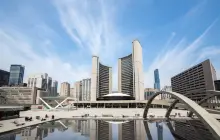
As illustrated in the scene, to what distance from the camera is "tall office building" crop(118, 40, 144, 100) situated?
162 m

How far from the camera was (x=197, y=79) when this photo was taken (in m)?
143

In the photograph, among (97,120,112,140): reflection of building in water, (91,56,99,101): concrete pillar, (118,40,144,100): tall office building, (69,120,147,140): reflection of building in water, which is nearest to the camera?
(69,120,147,140): reflection of building in water

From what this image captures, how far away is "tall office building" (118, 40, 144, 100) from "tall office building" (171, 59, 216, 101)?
4049 cm

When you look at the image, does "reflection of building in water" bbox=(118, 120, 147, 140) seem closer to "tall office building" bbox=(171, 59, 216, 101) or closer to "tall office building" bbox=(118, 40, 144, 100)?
"tall office building" bbox=(171, 59, 216, 101)

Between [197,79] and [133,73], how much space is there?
55066 millimetres

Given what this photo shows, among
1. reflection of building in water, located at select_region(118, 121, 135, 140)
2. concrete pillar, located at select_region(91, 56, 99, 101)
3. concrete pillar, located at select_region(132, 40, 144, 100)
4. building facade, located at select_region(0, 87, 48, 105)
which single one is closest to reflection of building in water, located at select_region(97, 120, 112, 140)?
reflection of building in water, located at select_region(118, 121, 135, 140)

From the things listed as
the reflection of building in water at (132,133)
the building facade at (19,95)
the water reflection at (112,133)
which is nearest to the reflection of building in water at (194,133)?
the water reflection at (112,133)

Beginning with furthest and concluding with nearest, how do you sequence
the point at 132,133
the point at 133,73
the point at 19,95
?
the point at 133,73, the point at 19,95, the point at 132,133

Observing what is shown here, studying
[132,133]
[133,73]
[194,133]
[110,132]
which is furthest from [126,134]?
[133,73]

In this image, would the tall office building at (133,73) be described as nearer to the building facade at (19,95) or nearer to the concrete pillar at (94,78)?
the concrete pillar at (94,78)

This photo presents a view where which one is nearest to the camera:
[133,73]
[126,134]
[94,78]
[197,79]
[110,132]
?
[126,134]

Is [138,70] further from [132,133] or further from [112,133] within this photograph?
[132,133]

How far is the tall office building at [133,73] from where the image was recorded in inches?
6368

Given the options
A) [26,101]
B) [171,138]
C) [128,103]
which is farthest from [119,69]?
[171,138]
